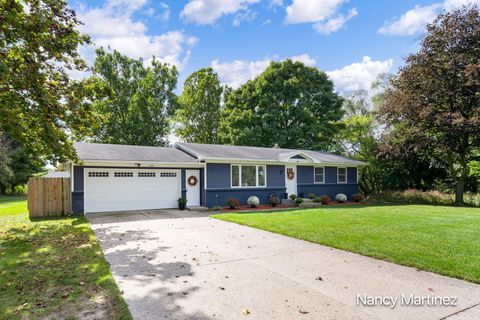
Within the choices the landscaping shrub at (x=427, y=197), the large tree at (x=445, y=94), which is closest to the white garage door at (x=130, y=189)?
the landscaping shrub at (x=427, y=197)

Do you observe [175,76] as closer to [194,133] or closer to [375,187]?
[194,133]

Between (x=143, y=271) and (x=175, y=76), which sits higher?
(x=175, y=76)

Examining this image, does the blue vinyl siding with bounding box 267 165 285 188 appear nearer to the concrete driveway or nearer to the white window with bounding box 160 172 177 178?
the white window with bounding box 160 172 177 178

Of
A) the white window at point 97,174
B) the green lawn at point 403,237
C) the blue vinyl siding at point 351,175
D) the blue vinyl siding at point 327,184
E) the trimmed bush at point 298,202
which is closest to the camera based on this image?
the green lawn at point 403,237

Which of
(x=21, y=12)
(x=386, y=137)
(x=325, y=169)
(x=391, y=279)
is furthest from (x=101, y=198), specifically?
(x=386, y=137)

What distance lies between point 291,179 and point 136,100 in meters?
20.1

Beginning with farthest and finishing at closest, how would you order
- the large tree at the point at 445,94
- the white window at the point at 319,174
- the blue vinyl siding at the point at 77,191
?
the white window at the point at 319,174 < the large tree at the point at 445,94 < the blue vinyl siding at the point at 77,191

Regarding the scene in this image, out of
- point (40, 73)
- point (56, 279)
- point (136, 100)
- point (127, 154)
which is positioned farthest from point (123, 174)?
point (136, 100)

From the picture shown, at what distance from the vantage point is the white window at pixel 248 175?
1685 cm

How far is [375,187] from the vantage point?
24.7 m

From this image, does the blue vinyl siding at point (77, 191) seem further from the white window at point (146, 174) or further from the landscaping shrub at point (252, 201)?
the landscaping shrub at point (252, 201)

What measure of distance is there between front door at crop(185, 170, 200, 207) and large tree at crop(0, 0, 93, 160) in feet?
21.6

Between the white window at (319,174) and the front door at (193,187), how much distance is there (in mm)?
8245

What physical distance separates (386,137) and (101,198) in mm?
18058
